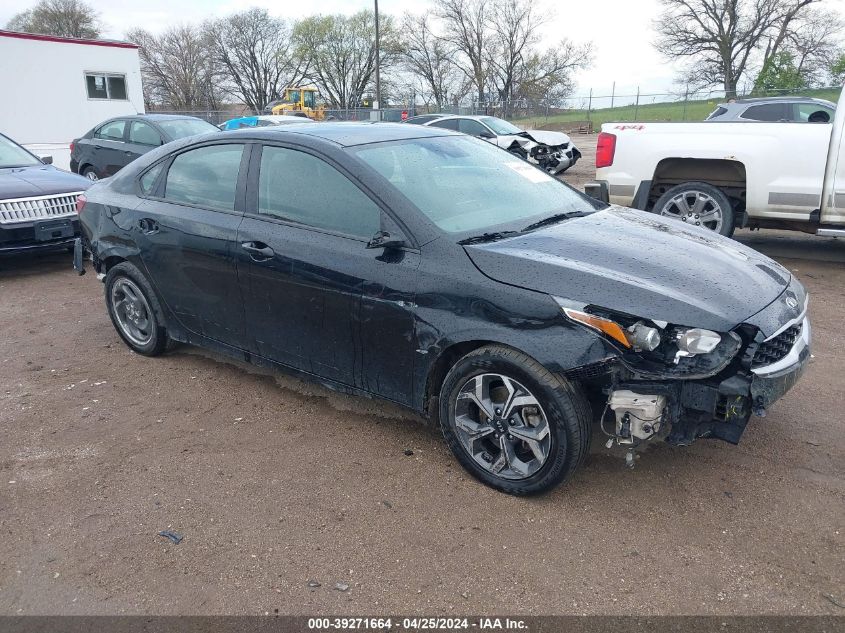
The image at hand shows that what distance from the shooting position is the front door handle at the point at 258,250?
3.69 meters

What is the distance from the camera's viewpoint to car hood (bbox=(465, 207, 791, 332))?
279 centimetres

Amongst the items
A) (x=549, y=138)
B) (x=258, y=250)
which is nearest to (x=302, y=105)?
(x=549, y=138)

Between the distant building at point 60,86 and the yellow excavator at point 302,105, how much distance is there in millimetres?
20623

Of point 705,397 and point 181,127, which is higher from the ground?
point 181,127

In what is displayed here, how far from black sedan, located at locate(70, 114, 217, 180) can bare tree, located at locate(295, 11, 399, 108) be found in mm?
48700

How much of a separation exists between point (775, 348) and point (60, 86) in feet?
62.4

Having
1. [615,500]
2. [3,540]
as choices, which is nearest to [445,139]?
→ [615,500]

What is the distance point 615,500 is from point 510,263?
1210 mm

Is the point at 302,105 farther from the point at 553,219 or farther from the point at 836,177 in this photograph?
the point at 553,219

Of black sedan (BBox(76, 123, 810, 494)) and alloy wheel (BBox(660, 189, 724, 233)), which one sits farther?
alloy wheel (BBox(660, 189, 724, 233))

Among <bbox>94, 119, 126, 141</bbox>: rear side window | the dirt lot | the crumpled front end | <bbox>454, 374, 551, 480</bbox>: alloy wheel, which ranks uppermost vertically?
<bbox>94, 119, 126, 141</bbox>: rear side window

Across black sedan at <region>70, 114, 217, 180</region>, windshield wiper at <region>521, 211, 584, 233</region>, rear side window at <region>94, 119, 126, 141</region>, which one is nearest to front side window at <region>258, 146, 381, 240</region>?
windshield wiper at <region>521, 211, 584, 233</region>

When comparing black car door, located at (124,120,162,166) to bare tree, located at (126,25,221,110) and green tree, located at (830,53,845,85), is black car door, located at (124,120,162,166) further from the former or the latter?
bare tree, located at (126,25,221,110)

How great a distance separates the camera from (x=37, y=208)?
7254mm
